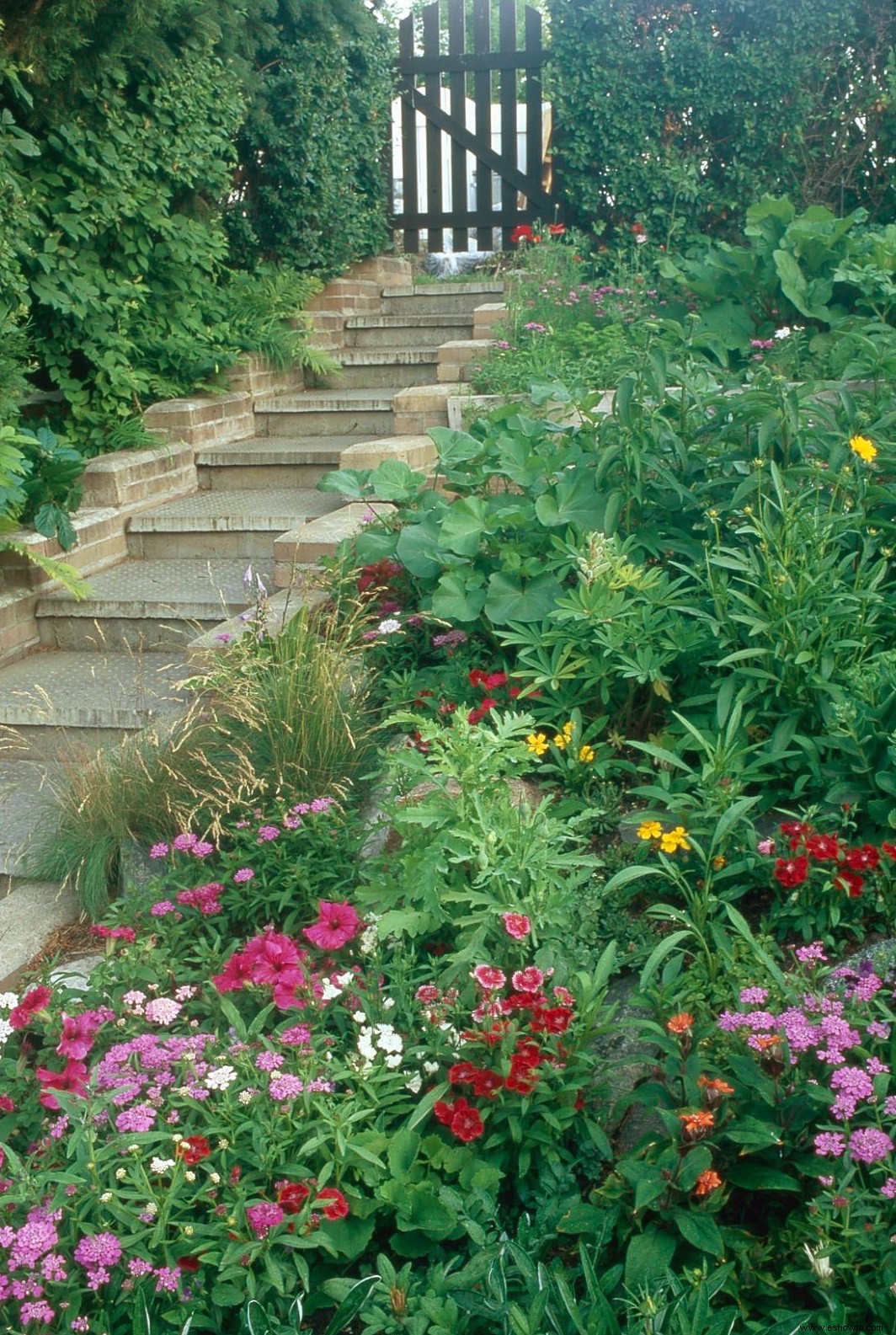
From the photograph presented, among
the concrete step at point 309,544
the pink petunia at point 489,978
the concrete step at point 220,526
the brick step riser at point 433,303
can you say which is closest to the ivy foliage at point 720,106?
the brick step riser at point 433,303

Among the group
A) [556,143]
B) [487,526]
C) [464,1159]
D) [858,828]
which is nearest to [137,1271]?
[464,1159]

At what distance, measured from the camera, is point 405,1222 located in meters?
2.13

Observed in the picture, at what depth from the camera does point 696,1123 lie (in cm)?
196

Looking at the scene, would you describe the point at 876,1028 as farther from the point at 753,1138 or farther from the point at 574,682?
the point at 574,682

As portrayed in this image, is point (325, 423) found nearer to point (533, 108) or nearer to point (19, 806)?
point (19, 806)

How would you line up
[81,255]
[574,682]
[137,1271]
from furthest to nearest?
1. [81,255]
2. [574,682]
3. [137,1271]

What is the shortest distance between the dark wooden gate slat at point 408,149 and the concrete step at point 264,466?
4.61 m

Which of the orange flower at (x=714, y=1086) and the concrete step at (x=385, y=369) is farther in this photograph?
the concrete step at (x=385, y=369)

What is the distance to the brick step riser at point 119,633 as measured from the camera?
5172 millimetres

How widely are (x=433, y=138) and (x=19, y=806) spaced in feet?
27.6

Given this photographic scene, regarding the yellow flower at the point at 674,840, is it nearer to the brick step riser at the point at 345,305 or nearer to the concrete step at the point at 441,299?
the concrete step at the point at 441,299

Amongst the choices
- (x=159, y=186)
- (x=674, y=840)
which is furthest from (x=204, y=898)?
(x=159, y=186)

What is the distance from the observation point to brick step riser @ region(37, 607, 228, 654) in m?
5.17

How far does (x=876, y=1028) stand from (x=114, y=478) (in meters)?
4.97
